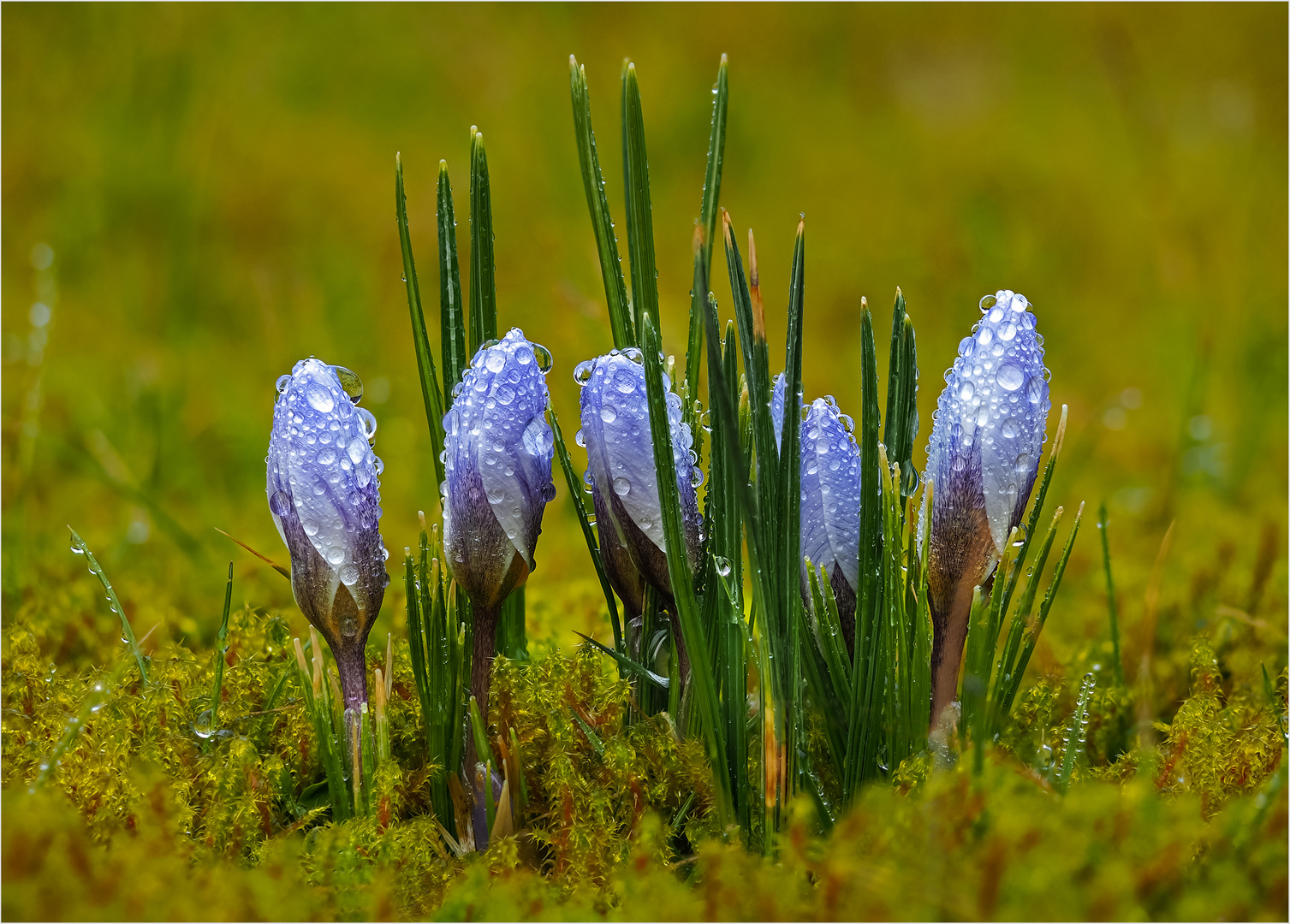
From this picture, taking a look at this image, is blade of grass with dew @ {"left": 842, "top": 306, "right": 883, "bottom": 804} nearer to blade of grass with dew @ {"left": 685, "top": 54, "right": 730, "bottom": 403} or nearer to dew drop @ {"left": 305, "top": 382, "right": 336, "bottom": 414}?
blade of grass with dew @ {"left": 685, "top": 54, "right": 730, "bottom": 403}

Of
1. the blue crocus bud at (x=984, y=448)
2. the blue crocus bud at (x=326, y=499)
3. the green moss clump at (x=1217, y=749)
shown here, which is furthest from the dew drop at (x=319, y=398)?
the green moss clump at (x=1217, y=749)

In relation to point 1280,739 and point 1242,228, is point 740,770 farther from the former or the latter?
point 1242,228

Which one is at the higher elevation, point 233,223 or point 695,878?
point 233,223

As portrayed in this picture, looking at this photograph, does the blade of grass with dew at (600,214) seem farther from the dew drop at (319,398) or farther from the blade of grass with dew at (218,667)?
the blade of grass with dew at (218,667)

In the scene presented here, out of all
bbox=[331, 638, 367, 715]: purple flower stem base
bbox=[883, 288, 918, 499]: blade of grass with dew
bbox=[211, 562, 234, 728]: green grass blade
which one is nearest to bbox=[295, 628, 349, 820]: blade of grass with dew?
bbox=[331, 638, 367, 715]: purple flower stem base

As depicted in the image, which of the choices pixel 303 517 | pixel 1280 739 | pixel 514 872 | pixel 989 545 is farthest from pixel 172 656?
pixel 1280 739

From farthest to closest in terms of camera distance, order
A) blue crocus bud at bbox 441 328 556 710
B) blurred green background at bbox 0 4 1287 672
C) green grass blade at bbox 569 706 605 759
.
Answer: blurred green background at bbox 0 4 1287 672 → green grass blade at bbox 569 706 605 759 → blue crocus bud at bbox 441 328 556 710
